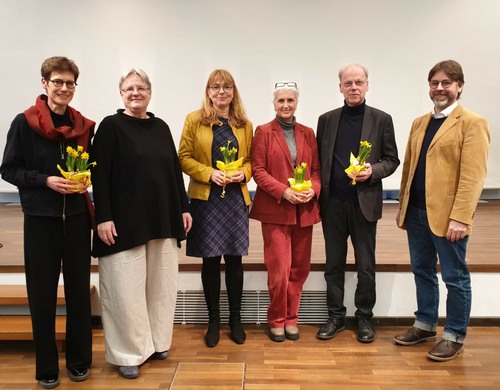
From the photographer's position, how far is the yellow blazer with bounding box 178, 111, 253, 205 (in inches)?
96.5

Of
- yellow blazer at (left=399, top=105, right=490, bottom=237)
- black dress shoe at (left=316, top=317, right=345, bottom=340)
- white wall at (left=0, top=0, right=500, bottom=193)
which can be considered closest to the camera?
yellow blazer at (left=399, top=105, right=490, bottom=237)

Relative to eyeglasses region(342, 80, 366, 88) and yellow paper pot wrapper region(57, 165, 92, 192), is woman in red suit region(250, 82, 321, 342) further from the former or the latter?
yellow paper pot wrapper region(57, 165, 92, 192)

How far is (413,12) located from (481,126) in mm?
4113

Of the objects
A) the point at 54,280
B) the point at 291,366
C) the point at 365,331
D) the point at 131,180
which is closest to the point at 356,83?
the point at 131,180

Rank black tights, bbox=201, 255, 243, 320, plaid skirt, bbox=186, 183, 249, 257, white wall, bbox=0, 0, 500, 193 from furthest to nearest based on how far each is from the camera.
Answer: white wall, bbox=0, 0, 500, 193 → black tights, bbox=201, 255, 243, 320 → plaid skirt, bbox=186, 183, 249, 257

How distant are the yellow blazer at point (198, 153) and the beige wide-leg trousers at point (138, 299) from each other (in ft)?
1.12

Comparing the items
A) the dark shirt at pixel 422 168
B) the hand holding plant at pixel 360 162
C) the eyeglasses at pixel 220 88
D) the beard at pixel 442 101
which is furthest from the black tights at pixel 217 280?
the beard at pixel 442 101

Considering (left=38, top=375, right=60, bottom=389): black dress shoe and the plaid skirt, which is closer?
(left=38, top=375, right=60, bottom=389): black dress shoe

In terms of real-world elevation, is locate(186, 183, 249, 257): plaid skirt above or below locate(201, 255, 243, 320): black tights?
above

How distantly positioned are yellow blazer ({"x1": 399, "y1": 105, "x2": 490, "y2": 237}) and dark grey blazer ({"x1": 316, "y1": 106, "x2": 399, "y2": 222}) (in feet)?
0.65

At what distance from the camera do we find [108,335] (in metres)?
2.29

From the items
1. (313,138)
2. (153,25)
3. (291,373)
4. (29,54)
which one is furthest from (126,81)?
(29,54)

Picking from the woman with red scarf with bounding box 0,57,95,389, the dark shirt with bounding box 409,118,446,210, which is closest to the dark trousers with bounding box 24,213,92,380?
the woman with red scarf with bounding box 0,57,95,389

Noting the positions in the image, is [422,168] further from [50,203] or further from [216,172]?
[50,203]
